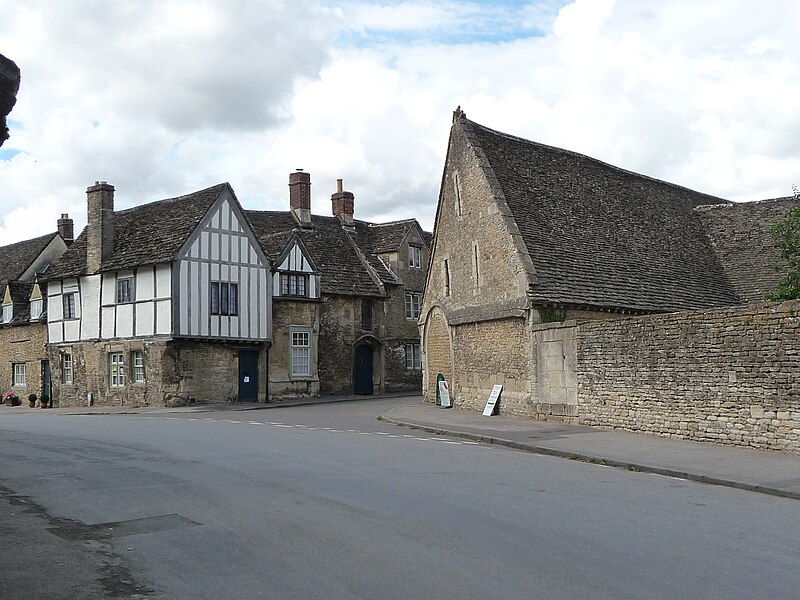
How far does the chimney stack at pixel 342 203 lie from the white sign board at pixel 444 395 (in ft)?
58.7

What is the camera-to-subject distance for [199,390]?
32938mm

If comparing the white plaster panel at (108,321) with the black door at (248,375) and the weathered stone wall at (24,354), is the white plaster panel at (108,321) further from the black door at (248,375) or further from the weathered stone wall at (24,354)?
the weathered stone wall at (24,354)

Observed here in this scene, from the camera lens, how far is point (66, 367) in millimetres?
37500

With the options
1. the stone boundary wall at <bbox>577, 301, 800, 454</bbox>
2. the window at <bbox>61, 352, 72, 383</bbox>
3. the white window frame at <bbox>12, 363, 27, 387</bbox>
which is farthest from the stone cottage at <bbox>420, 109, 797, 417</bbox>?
the white window frame at <bbox>12, 363, 27, 387</bbox>

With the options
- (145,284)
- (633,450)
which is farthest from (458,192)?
(633,450)

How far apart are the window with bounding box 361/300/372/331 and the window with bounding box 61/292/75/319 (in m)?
13.0

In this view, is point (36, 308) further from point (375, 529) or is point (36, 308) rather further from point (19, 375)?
point (375, 529)

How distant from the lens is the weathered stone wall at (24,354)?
40406mm

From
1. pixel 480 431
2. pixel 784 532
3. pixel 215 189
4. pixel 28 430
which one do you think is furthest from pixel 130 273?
pixel 784 532

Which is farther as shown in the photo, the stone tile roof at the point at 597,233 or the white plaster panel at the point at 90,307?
the white plaster panel at the point at 90,307

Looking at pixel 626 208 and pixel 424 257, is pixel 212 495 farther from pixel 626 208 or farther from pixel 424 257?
pixel 424 257

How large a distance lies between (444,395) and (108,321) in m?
15.1

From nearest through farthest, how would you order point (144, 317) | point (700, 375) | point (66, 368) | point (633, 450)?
point (633, 450), point (700, 375), point (144, 317), point (66, 368)

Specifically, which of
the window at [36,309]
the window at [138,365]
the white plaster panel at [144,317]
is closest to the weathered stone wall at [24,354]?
the window at [36,309]
